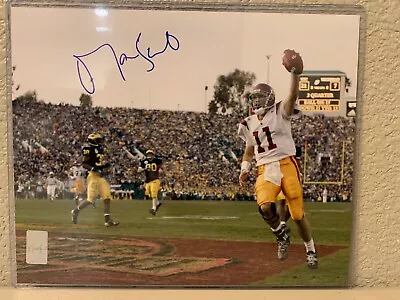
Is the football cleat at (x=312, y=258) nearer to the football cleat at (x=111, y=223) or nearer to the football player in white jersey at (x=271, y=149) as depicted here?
the football player in white jersey at (x=271, y=149)

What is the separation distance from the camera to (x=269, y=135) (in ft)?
2.17

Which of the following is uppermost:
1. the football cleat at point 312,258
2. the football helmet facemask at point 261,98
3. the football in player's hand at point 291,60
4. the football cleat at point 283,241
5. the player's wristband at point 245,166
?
the football in player's hand at point 291,60

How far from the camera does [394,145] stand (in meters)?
0.67

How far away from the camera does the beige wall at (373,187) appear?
65 centimetres

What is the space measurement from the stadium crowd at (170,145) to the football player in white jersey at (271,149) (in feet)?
0.04

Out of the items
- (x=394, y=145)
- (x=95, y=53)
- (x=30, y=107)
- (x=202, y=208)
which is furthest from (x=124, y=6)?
(x=394, y=145)

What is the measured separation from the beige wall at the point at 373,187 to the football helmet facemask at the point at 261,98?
120mm

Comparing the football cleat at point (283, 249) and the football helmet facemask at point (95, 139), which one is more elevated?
the football helmet facemask at point (95, 139)

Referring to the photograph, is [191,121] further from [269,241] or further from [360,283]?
[360,283]

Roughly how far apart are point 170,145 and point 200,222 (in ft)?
0.36

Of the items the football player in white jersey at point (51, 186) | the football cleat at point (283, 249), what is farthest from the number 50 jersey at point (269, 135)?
the football player in white jersey at point (51, 186)

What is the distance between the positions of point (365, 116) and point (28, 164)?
448mm

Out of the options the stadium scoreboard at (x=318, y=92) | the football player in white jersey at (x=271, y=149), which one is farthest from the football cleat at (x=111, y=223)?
the stadium scoreboard at (x=318, y=92)
